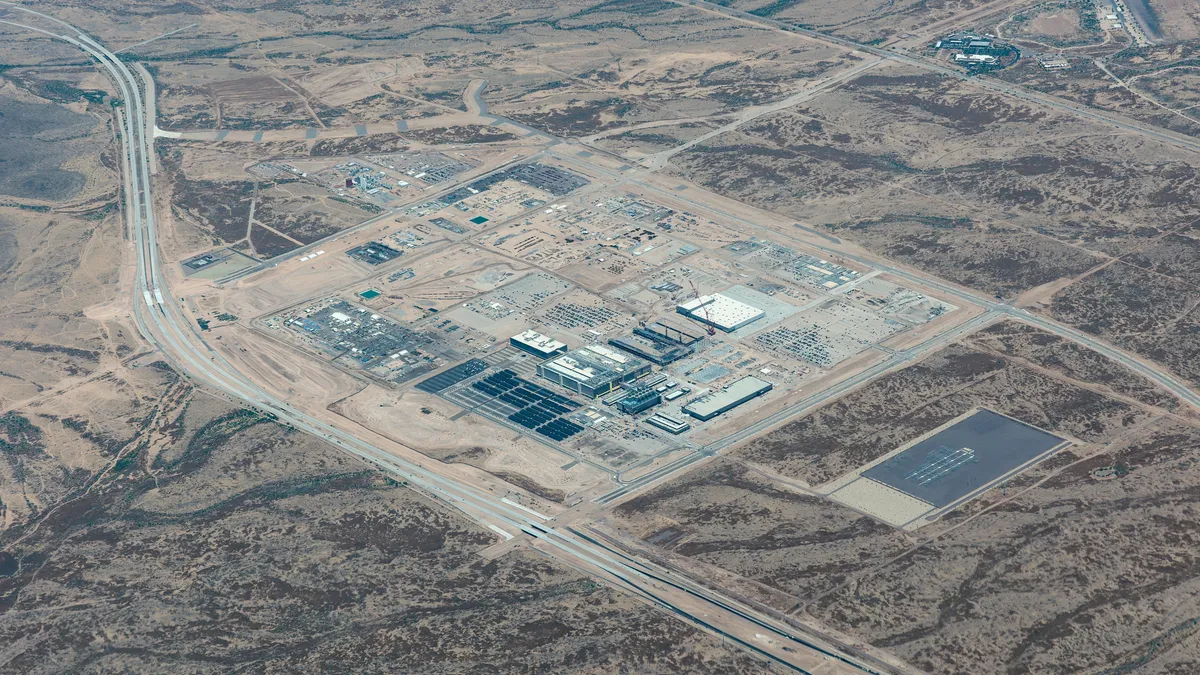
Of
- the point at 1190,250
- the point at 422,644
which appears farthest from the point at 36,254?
the point at 1190,250

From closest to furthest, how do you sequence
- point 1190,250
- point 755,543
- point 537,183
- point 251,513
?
1. point 755,543
2. point 251,513
3. point 1190,250
4. point 537,183

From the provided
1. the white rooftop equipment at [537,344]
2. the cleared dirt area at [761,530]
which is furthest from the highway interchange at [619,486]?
the white rooftop equipment at [537,344]

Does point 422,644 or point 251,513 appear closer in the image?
point 422,644

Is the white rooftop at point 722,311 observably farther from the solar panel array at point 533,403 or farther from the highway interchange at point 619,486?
the solar panel array at point 533,403

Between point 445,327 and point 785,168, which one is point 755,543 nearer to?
point 445,327

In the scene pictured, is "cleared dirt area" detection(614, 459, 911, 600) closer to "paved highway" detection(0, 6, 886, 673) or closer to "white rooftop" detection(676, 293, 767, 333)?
"paved highway" detection(0, 6, 886, 673)

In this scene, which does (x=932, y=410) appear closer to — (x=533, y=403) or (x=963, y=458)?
(x=963, y=458)

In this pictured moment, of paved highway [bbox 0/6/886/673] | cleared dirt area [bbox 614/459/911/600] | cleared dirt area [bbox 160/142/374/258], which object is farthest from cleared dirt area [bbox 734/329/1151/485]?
cleared dirt area [bbox 160/142/374/258]
